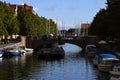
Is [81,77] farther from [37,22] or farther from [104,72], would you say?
[37,22]

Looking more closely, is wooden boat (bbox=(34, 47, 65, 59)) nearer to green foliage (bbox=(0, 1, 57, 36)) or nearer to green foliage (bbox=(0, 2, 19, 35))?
green foliage (bbox=(0, 1, 57, 36))

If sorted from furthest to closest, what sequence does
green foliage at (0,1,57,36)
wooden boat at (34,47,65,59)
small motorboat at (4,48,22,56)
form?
green foliage at (0,1,57,36) → wooden boat at (34,47,65,59) → small motorboat at (4,48,22,56)

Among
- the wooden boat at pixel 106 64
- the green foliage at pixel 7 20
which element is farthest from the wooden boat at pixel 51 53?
the wooden boat at pixel 106 64

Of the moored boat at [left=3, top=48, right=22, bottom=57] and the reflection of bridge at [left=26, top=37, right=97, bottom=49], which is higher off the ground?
the reflection of bridge at [left=26, top=37, right=97, bottom=49]

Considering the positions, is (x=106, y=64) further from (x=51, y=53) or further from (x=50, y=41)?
(x=50, y=41)

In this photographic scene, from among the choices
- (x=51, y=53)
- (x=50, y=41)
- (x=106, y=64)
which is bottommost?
(x=106, y=64)

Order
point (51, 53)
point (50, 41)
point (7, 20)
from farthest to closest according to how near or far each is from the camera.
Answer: point (50, 41) < point (7, 20) < point (51, 53)

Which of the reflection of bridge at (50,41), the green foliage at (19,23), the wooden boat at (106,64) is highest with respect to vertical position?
the green foliage at (19,23)

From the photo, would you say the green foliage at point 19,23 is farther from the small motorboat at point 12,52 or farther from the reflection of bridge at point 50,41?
the small motorboat at point 12,52

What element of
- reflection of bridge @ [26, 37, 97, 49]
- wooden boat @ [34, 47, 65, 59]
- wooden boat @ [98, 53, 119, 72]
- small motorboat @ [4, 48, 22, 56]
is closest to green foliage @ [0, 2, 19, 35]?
small motorboat @ [4, 48, 22, 56]

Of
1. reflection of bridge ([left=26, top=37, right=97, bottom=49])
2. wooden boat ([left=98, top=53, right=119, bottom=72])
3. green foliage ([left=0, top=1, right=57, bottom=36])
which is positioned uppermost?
green foliage ([left=0, top=1, right=57, bottom=36])

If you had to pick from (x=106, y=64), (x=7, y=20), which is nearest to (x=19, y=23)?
(x=7, y=20)

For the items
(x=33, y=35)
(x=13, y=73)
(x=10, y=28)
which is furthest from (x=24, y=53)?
(x=13, y=73)

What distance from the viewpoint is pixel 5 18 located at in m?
Answer: 123
